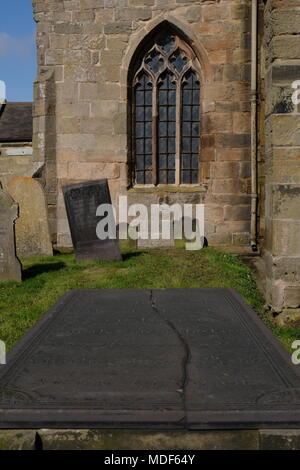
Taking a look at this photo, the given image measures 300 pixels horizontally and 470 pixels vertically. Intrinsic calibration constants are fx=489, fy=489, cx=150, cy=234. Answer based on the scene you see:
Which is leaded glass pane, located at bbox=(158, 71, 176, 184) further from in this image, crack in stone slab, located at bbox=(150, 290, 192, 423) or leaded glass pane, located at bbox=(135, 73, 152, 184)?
crack in stone slab, located at bbox=(150, 290, 192, 423)

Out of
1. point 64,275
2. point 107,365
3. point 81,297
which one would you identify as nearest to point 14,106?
point 64,275

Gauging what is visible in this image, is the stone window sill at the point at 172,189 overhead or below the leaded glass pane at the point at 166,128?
below

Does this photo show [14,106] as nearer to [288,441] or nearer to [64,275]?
[64,275]

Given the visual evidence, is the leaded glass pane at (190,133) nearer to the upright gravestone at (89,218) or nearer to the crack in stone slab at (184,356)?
the upright gravestone at (89,218)

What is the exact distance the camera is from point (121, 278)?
7.58 m

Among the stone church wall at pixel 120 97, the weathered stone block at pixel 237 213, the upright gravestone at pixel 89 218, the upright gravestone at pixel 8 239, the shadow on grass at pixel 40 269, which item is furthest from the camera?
the weathered stone block at pixel 237 213

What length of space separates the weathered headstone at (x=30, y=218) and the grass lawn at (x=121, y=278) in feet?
1.02

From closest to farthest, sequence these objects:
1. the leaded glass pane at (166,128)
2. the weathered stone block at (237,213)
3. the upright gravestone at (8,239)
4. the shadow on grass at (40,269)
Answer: the upright gravestone at (8,239), the shadow on grass at (40,269), the weathered stone block at (237,213), the leaded glass pane at (166,128)

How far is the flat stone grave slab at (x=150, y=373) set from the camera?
1744mm

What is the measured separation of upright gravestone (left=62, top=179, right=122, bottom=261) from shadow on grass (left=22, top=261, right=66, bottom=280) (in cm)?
49

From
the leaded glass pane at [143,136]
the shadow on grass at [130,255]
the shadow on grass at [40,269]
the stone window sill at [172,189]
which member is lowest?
the shadow on grass at [40,269]

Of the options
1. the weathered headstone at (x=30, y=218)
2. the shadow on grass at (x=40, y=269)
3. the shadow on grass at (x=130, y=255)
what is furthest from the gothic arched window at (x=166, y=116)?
the shadow on grass at (x=40, y=269)

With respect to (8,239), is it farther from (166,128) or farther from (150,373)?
(150,373)

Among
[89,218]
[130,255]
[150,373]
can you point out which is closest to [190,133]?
[130,255]
